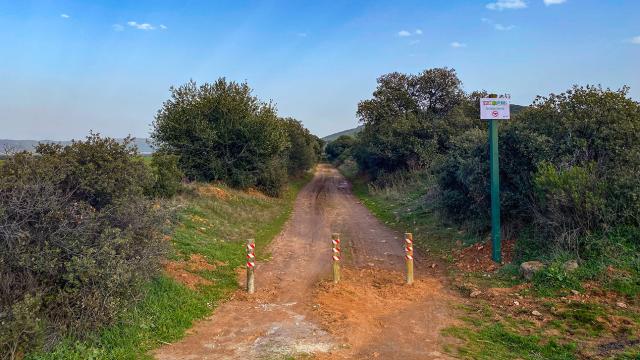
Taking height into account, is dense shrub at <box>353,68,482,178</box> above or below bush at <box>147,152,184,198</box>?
above

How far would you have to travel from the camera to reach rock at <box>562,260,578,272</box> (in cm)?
889

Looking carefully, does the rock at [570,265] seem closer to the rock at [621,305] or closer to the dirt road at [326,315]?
the rock at [621,305]

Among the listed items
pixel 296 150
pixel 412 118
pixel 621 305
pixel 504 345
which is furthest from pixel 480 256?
pixel 296 150

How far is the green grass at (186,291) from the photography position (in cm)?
637

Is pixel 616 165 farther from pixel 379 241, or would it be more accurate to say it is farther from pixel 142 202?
pixel 142 202

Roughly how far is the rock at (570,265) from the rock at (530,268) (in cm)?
44

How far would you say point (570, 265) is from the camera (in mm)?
8984

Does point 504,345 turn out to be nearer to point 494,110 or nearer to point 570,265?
point 570,265

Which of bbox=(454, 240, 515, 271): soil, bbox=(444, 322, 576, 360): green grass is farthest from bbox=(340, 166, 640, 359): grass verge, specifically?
bbox=(454, 240, 515, 271): soil

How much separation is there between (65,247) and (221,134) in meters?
21.3

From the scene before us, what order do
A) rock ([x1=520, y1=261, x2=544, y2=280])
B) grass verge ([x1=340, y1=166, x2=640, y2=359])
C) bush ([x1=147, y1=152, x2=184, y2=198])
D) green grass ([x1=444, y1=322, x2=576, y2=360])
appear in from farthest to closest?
bush ([x1=147, y1=152, x2=184, y2=198]), rock ([x1=520, y1=261, x2=544, y2=280]), grass verge ([x1=340, y1=166, x2=640, y2=359]), green grass ([x1=444, y1=322, x2=576, y2=360])

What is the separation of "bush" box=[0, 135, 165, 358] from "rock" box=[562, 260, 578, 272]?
807 centimetres

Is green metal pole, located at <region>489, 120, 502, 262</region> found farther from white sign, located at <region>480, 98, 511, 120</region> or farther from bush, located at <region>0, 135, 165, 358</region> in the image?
bush, located at <region>0, 135, 165, 358</region>

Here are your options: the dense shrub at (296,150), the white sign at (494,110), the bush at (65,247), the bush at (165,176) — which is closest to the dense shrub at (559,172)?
the white sign at (494,110)
